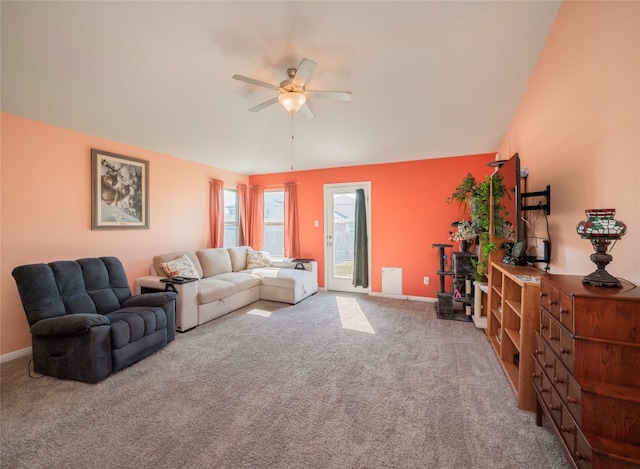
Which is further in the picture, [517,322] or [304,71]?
[517,322]

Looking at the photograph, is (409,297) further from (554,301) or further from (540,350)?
(554,301)

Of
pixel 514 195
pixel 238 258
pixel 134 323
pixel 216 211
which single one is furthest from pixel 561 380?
pixel 216 211

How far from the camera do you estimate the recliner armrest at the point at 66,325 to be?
7.12ft

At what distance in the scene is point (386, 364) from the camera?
8.13ft

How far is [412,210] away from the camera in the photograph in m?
4.60

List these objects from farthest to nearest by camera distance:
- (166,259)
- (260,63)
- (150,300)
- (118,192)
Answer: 1. (166,259)
2. (118,192)
3. (150,300)
4. (260,63)

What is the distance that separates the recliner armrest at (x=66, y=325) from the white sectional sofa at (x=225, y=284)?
1008 millimetres

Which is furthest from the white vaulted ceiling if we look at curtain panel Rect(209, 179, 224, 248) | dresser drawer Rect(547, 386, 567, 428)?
dresser drawer Rect(547, 386, 567, 428)

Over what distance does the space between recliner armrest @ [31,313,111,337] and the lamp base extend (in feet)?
11.1

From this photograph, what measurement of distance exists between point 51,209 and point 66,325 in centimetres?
149

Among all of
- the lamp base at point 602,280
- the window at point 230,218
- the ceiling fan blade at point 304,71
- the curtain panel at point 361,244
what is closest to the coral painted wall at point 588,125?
the lamp base at point 602,280

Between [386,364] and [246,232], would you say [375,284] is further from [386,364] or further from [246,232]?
[246,232]

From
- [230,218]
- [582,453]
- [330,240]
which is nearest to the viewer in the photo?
[582,453]

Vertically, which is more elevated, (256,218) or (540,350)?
(256,218)
